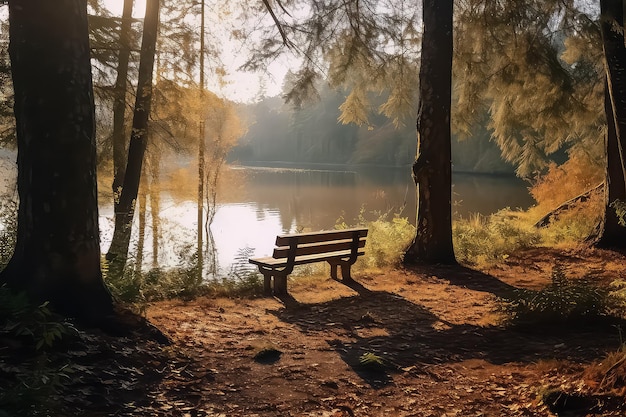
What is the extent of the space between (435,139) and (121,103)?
6234 millimetres

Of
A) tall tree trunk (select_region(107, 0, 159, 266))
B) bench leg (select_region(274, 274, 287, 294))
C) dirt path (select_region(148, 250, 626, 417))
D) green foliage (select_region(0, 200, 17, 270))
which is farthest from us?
tall tree trunk (select_region(107, 0, 159, 266))

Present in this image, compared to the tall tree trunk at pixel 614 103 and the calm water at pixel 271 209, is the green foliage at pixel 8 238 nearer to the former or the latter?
the calm water at pixel 271 209

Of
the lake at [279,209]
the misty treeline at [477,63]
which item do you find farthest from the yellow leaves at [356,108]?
the lake at [279,209]

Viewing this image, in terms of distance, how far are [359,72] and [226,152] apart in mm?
13216

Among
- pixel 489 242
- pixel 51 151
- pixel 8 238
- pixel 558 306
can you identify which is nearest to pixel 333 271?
pixel 558 306

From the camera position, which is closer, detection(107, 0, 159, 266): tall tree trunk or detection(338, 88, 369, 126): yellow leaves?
detection(107, 0, 159, 266): tall tree trunk

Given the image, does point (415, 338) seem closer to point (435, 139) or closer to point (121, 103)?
point (435, 139)

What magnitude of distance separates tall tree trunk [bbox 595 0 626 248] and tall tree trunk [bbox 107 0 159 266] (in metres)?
6.97

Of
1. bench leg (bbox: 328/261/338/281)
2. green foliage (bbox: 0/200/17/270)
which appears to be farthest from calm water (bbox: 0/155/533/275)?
bench leg (bbox: 328/261/338/281)

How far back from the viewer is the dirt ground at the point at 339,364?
2.95 meters

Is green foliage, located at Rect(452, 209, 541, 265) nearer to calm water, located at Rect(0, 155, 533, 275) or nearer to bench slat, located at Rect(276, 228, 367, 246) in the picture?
calm water, located at Rect(0, 155, 533, 275)

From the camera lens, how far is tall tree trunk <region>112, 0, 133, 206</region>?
960 centimetres

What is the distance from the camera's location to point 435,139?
7.75 meters

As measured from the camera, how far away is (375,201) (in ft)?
92.5
